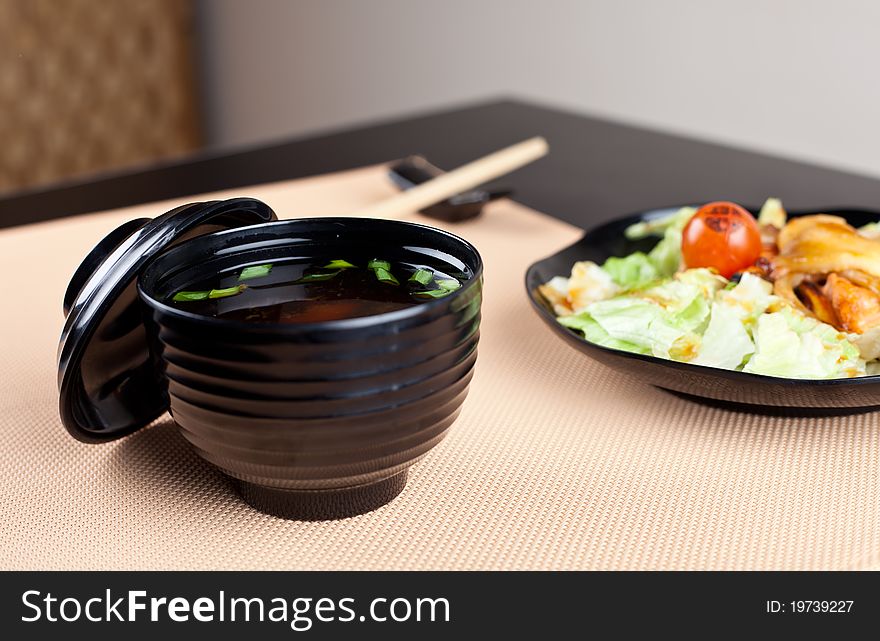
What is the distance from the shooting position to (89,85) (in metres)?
4.32

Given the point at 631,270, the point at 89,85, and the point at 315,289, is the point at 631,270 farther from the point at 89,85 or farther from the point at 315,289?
the point at 89,85

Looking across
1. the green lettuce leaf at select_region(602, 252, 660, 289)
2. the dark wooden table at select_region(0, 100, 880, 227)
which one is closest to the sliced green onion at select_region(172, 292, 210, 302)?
the green lettuce leaf at select_region(602, 252, 660, 289)

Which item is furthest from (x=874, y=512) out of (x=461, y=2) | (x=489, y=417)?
(x=461, y=2)

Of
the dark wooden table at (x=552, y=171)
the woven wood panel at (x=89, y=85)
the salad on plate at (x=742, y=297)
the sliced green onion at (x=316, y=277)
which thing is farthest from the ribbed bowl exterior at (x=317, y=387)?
the woven wood panel at (x=89, y=85)

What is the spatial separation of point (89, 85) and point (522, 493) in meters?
4.04

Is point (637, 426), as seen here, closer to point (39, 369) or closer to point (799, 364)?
point (799, 364)

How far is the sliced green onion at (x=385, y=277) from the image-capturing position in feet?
2.53

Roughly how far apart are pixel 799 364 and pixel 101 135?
162 inches

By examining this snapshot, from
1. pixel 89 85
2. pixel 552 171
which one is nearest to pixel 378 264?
pixel 552 171

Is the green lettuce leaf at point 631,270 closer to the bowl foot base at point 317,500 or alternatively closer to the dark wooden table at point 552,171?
the dark wooden table at point 552,171

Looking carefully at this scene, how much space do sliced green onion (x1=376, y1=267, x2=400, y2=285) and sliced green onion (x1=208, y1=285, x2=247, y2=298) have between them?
105 mm

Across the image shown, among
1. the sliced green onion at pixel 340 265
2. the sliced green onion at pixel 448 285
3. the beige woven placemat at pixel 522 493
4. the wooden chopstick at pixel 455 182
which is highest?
the sliced green onion at pixel 448 285

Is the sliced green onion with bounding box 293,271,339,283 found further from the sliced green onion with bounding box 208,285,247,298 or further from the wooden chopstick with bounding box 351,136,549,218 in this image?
the wooden chopstick with bounding box 351,136,549,218

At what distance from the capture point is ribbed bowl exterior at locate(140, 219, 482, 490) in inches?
25.1
